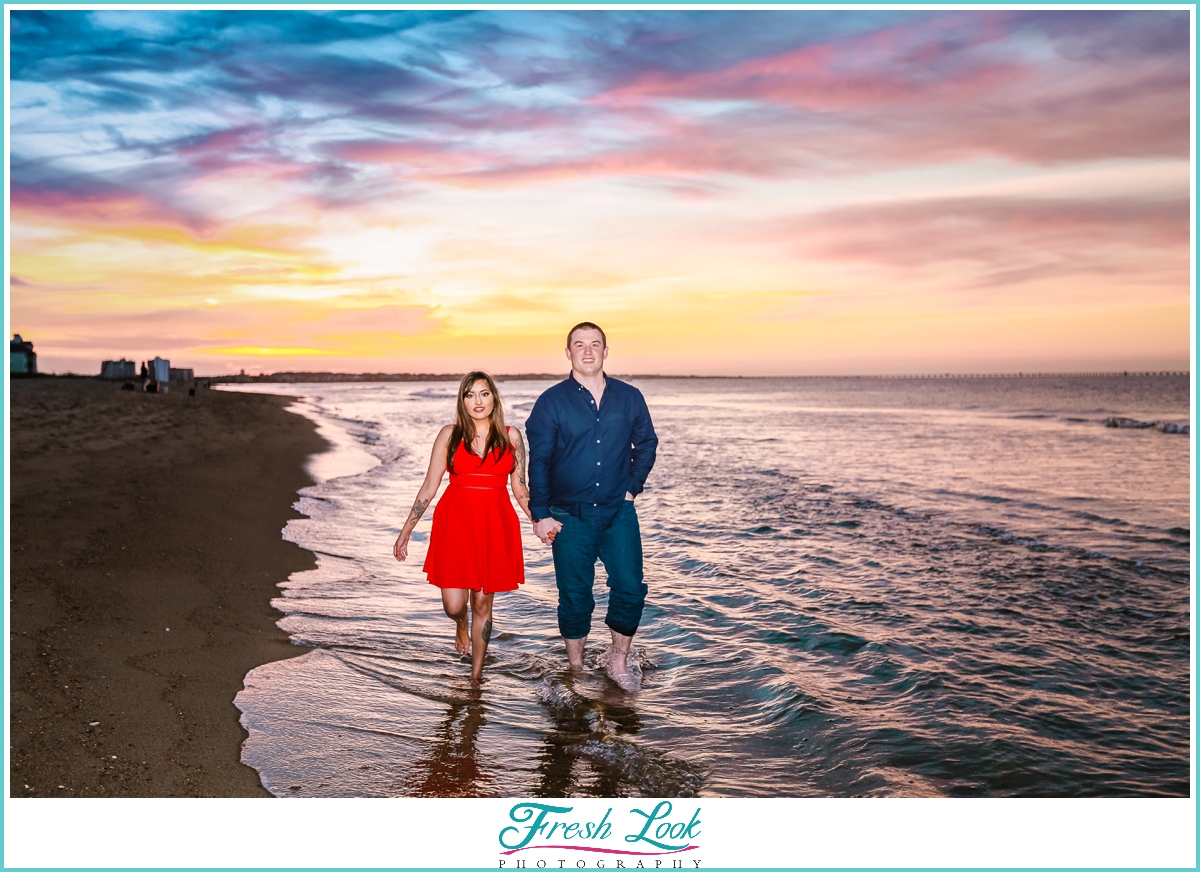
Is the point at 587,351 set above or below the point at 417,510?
above

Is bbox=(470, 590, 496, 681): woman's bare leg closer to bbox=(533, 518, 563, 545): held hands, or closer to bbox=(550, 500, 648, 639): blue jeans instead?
bbox=(550, 500, 648, 639): blue jeans

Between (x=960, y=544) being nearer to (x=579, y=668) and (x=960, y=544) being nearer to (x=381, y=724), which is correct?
(x=579, y=668)

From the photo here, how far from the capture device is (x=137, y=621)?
5.75 meters

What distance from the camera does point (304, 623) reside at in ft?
20.9

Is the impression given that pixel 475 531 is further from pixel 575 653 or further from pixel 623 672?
pixel 623 672

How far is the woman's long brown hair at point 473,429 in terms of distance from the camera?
5.19 metres

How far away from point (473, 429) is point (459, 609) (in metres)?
1.39

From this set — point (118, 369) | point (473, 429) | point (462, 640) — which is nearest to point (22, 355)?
point (118, 369)

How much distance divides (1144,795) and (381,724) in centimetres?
457

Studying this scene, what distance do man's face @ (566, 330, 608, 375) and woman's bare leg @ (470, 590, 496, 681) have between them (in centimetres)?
178

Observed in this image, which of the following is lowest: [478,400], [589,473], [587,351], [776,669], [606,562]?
[776,669]

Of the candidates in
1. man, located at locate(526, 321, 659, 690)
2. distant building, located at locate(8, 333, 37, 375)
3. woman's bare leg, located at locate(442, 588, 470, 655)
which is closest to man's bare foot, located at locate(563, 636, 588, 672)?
man, located at locate(526, 321, 659, 690)

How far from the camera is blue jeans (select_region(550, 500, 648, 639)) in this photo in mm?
5230

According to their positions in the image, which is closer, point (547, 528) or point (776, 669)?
point (547, 528)
